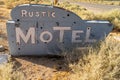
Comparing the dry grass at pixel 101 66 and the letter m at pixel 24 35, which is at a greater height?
the letter m at pixel 24 35

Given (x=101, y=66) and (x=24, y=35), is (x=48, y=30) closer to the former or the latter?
(x=24, y=35)

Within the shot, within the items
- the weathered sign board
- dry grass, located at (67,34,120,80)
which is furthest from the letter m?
dry grass, located at (67,34,120,80)

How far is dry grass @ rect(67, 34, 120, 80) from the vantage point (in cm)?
477

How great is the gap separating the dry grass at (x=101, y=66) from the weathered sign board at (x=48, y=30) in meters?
0.79

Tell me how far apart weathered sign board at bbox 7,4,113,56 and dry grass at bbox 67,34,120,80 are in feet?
2.58

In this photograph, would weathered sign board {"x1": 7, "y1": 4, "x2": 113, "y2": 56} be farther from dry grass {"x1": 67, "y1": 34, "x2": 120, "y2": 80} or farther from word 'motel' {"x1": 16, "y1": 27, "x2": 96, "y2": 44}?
dry grass {"x1": 67, "y1": 34, "x2": 120, "y2": 80}

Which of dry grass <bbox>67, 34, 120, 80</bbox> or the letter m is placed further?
the letter m

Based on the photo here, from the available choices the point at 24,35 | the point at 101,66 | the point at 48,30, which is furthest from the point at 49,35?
the point at 101,66

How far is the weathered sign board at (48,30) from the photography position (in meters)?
6.32

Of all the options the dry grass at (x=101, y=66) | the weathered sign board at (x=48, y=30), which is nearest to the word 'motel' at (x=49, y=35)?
the weathered sign board at (x=48, y=30)

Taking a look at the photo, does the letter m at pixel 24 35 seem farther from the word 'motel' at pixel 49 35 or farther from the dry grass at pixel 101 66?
the dry grass at pixel 101 66

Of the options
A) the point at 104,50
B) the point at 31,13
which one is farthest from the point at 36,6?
the point at 104,50

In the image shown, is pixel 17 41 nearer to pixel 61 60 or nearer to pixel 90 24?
pixel 61 60

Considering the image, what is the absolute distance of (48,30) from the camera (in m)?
6.43
